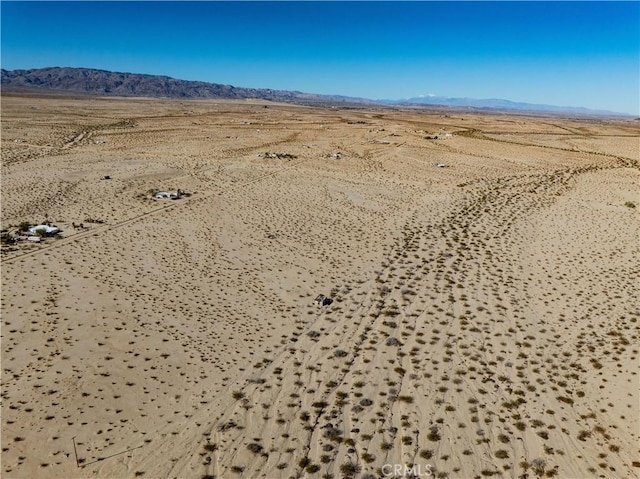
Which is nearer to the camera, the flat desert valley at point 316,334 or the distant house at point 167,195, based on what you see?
the flat desert valley at point 316,334

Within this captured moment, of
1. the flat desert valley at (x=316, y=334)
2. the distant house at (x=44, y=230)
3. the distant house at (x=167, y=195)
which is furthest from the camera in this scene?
the distant house at (x=167, y=195)

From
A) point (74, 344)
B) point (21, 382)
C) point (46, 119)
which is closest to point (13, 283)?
point (74, 344)

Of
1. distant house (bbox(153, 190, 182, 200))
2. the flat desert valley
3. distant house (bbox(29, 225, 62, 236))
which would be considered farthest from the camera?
distant house (bbox(153, 190, 182, 200))

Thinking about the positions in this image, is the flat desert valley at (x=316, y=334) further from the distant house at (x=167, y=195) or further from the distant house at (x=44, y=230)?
the distant house at (x=167, y=195)

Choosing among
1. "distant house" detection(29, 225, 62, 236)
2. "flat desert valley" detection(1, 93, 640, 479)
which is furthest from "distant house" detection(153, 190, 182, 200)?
"distant house" detection(29, 225, 62, 236)

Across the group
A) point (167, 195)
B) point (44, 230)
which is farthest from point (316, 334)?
point (167, 195)

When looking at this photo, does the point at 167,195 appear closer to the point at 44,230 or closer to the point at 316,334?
the point at 44,230

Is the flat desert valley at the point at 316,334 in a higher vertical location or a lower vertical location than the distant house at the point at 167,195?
lower

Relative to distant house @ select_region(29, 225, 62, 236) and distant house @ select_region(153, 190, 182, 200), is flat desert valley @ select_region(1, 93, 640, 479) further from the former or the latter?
distant house @ select_region(153, 190, 182, 200)

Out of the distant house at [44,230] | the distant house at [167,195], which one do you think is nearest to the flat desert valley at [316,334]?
the distant house at [44,230]
